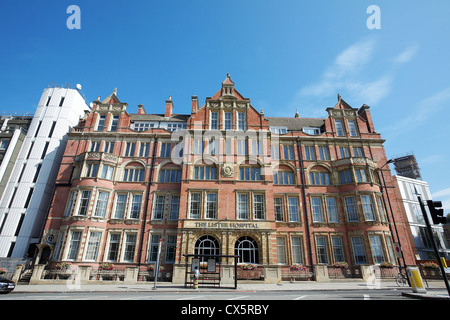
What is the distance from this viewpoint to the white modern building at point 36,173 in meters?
30.4

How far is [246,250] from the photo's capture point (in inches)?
1040

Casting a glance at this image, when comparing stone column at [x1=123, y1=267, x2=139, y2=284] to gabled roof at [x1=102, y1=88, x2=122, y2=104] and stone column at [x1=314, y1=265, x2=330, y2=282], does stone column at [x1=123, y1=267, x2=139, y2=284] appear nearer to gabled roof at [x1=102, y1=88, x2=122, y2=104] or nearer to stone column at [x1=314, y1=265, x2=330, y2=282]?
stone column at [x1=314, y1=265, x2=330, y2=282]

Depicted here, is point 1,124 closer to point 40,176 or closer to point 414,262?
point 40,176

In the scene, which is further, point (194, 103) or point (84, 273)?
point (194, 103)

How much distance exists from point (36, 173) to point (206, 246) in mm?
27047

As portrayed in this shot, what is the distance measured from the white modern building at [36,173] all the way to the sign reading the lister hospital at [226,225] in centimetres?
2121

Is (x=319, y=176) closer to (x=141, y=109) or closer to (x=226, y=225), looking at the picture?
(x=226, y=225)

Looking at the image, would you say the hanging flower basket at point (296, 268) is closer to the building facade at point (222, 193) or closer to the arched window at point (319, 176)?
the building facade at point (222, 193)

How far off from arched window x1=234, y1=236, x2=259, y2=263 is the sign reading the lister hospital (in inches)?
61.1

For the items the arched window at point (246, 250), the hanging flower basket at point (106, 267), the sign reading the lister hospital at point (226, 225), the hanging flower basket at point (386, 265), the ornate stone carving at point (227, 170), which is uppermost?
the ornate stone carving at point (227, 170)

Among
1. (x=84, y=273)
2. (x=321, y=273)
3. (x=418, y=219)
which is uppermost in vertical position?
(x=418, y=219)

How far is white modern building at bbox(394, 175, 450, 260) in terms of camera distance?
36834mm

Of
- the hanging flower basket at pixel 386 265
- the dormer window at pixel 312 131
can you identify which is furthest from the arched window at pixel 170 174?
the hanging flower basket at pixel 386 265

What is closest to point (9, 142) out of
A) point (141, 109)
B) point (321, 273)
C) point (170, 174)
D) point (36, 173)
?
point (36, 173)
